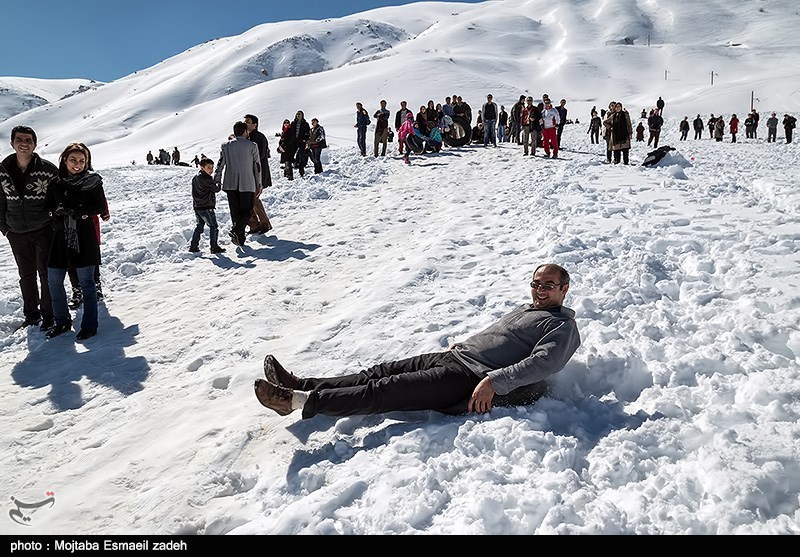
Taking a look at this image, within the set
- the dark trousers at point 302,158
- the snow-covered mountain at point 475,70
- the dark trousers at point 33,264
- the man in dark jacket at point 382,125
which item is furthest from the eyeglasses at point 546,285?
the snow-covered mountain at point 475,70

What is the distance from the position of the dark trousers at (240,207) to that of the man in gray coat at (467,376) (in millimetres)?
5504

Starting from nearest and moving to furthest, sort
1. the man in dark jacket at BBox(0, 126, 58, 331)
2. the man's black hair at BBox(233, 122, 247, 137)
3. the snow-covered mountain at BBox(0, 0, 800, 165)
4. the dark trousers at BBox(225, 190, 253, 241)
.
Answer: the man in dark jacket at BBox(0, 126, 58, 331)
the man's black hair at BBox(233, 122, 247, 137)
the dark trousers at BBox(225, 190, 253, 241)
the snow-covered mountain at BBox(0, 0, 800, 165)

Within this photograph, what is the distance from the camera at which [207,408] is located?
155 inches

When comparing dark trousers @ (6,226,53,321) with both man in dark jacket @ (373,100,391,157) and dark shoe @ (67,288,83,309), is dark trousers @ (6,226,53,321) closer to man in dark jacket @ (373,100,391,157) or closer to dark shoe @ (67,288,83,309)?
dark shoe @ (67,288,83,309)

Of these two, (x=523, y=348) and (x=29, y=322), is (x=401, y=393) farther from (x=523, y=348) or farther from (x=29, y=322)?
(x=29, y=322)

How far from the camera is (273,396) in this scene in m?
3.29

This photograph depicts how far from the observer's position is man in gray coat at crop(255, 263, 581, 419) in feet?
10.8

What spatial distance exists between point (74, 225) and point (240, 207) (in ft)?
11.4

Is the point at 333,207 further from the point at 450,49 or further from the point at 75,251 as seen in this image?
the point at 450,49

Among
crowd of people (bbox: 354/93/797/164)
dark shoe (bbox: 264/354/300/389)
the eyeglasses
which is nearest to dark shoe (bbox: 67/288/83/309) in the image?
dark shoe (bbox: 264/354/300/389)

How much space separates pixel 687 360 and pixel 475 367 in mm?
1559

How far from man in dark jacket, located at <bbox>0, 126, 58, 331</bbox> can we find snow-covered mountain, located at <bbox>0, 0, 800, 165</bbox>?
43.3 meters

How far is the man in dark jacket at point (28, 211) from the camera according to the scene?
17.0 feet
